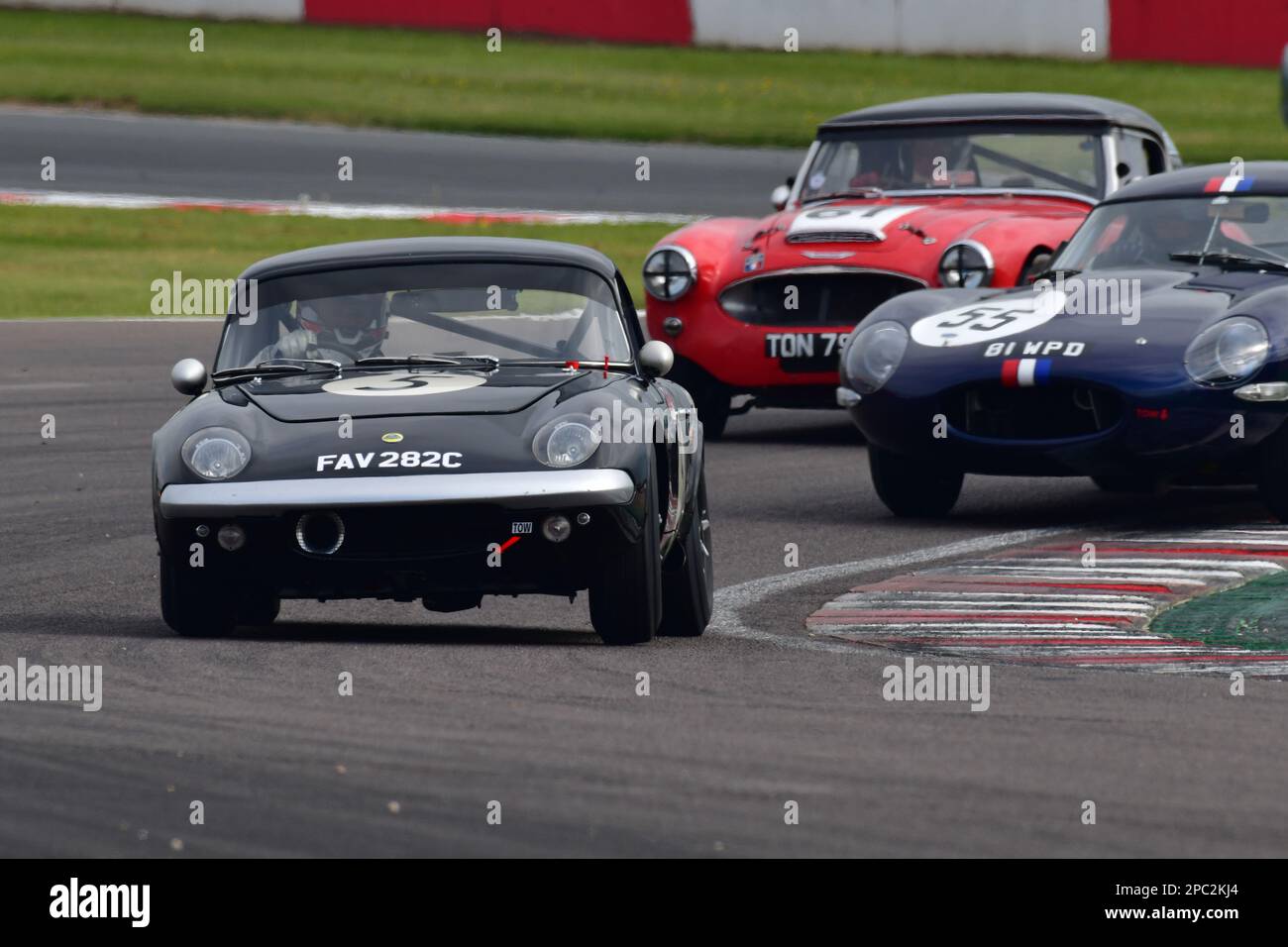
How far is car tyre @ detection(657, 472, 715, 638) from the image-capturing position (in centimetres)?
734

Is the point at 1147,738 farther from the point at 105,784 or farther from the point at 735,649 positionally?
the point at 105,784

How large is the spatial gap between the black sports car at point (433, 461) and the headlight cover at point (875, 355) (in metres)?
2.52

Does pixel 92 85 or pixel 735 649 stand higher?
pixel 92 85

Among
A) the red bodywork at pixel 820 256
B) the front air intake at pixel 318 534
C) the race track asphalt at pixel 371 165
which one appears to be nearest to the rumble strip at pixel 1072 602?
the front air intake at pixel 318 534

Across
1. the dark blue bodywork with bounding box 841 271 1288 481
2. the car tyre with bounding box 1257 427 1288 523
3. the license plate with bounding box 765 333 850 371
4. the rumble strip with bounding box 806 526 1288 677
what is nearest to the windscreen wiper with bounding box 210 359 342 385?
the rumble strip with bounding box 806 526 1288 677

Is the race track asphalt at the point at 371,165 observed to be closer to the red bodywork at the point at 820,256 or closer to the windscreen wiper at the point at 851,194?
the windscreen wiper at the point at 851,194

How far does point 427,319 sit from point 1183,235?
4170 millimetres

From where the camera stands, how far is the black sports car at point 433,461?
6699 mm

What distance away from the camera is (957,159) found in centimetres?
1355

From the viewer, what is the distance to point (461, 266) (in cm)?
771

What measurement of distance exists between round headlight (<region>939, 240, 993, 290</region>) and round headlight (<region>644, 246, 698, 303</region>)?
1394mm

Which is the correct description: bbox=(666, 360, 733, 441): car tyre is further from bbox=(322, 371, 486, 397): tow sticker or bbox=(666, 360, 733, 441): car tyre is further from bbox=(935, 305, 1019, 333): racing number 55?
bbox=(322, 371, 486, 397): tow sticker
